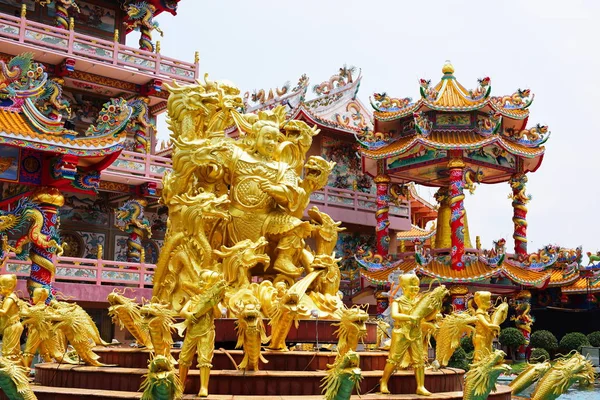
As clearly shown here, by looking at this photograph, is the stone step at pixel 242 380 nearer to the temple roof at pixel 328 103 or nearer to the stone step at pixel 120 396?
the stone step at pixel 120 396

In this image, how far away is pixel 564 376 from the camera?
791 centimetres

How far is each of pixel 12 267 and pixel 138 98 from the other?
24.9 feet

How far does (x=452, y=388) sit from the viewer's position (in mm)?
8883

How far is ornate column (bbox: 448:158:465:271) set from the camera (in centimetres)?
2158

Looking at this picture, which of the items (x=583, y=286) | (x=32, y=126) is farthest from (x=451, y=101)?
(x=32, y=126)

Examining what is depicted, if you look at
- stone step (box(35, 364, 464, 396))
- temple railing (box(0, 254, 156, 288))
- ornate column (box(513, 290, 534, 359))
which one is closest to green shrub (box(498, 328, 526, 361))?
ornate column (box(513, 290, 534, 359))

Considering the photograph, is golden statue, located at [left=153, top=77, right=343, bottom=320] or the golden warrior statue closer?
the golden warrior statue

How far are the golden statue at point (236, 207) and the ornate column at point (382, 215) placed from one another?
13.6 m

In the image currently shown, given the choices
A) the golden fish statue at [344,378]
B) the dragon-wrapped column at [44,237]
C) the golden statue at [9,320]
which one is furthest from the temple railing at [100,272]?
the golden fish statue at [344,378]

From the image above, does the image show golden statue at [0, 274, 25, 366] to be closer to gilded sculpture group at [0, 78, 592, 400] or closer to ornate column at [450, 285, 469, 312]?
gilded sculpture group at [0, 78, 592, 400]

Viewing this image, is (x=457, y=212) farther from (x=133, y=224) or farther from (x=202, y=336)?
(x=202, y=336)

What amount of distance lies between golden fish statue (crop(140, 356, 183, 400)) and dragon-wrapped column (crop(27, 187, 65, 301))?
30.6ft

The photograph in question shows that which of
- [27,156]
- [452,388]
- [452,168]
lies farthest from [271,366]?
[452,168]

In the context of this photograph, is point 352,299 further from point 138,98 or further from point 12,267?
point 12,267
